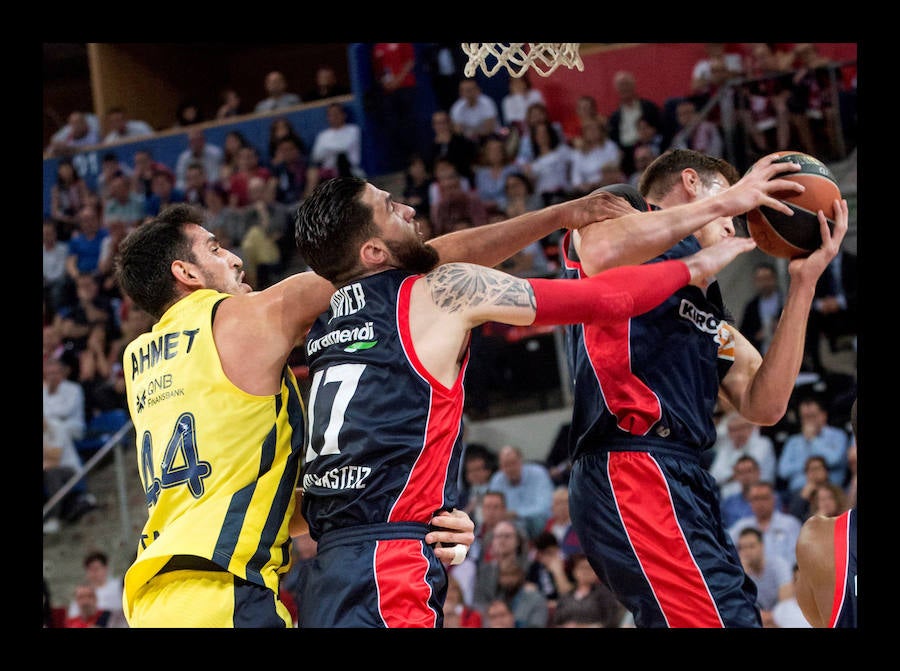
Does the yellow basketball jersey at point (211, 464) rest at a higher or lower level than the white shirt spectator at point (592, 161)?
lower

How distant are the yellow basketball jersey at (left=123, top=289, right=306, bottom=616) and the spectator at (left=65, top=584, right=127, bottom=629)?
645cm

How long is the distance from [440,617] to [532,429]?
6.63m

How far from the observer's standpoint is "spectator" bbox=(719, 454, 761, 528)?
8.88m

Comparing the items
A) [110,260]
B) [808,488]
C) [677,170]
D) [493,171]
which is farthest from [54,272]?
[677,170]

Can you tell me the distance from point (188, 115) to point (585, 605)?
10504mm

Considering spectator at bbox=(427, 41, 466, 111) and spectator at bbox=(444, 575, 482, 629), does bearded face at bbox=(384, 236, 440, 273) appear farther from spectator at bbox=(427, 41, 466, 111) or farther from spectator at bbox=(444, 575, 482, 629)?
spectator at bbox=(427, 41, 466, 111)

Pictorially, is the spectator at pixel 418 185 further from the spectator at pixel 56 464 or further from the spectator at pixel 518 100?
the spectator at pixel 56 464

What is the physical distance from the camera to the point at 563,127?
13883 millimetres

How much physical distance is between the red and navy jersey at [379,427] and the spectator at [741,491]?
5.68 metres

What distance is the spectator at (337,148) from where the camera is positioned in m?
13.7

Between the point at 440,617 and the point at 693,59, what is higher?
the point at 693,59

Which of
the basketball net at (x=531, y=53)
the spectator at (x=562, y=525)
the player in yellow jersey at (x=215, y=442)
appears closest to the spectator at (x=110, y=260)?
the spectator at (x=562, y=525)

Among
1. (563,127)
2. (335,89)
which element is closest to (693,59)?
(563,127)
